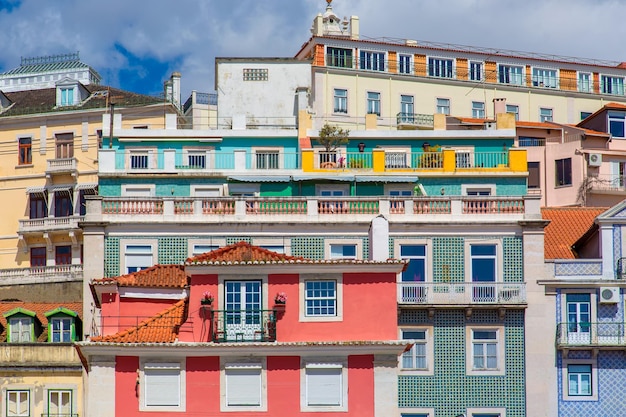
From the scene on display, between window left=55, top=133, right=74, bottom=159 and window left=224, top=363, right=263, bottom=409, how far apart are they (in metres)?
36.1

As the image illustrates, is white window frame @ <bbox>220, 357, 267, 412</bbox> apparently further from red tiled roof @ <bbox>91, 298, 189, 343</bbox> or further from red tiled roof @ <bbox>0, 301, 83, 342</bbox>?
red tiled roof @ <bbox>0, 301, 83, 342</bbox>

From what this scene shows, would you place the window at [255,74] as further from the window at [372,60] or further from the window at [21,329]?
the window at [21,329]

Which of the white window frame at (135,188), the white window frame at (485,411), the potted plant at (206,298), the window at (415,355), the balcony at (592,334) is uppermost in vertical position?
the white window frame at (135,188)

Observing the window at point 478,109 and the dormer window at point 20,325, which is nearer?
the dormer window at point 20,325

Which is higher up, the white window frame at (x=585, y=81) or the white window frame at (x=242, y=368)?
the white window frame at (x=585, y=81)

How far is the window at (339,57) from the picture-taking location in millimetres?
80000

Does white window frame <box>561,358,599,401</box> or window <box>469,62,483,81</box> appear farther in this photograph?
window <box>469,62,483,81</box>

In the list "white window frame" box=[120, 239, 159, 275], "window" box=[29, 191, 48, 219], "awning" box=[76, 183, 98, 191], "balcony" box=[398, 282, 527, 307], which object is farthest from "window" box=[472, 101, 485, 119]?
"white window frame" box=[120, 239, 159, 275]

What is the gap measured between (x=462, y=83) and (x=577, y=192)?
10.8 m

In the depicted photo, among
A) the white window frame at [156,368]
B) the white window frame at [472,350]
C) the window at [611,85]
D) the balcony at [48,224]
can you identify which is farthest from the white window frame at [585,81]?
the white window frame at [156,368]

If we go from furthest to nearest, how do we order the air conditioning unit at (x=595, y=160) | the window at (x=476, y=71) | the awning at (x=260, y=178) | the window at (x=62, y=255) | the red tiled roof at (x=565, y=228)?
the window at (x=476, y=71)
the window at (x=62, y=255)
the air conditioning unit at (x=595, y=160)
the awning at (x=260, y=178)
the red tiled roof at (x=565, y=228)

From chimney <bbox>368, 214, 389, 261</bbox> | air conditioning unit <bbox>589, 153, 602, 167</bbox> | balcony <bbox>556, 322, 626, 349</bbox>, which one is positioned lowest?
balcony <bbox>556, 322, 626, 349</bbox>

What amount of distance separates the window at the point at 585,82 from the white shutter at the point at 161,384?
46478 millimetres

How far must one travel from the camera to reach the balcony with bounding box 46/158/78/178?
77812 mm
